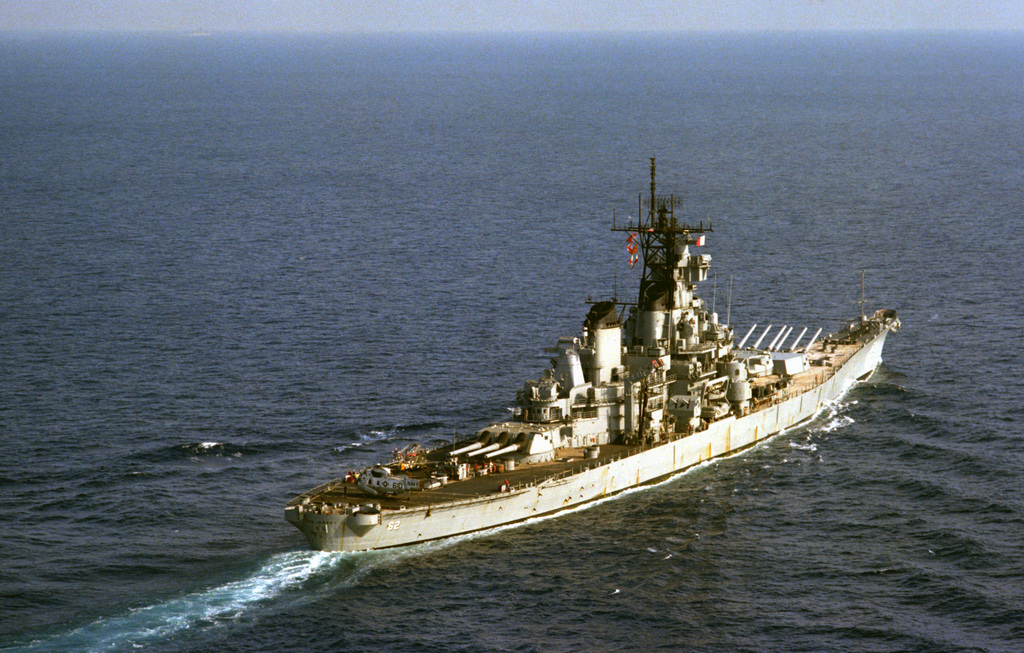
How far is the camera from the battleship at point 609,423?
8400 centimetres

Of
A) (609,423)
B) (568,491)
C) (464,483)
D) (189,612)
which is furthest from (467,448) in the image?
(189,612)

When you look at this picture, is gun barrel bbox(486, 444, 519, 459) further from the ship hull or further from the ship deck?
the ship hull

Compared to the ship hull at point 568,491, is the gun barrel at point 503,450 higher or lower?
higher

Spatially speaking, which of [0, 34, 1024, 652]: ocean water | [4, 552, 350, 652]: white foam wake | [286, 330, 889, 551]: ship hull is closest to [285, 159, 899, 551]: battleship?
[286, 330, 889, 551]: ship hull

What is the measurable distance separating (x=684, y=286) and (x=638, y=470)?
59.2 ft

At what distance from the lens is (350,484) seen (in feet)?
286

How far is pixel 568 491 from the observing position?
89938mm

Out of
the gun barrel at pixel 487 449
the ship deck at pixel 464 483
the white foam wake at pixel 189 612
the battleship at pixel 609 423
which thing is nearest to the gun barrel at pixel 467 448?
the battleship at pixel 609 423

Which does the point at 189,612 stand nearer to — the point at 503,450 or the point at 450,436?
the point at 503,450

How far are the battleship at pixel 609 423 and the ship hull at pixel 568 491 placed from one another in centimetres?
9

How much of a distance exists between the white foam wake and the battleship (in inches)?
125

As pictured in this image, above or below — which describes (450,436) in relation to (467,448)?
below

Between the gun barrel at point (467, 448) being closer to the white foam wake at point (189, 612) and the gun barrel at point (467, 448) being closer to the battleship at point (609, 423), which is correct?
the battleship at point (609, 423)

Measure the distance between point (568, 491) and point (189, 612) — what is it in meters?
27.5
